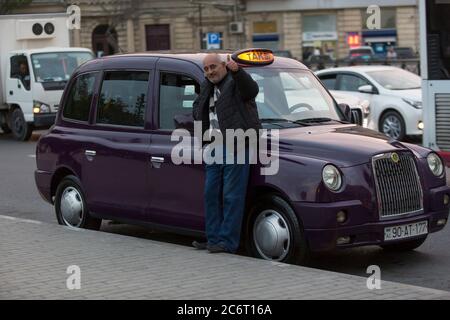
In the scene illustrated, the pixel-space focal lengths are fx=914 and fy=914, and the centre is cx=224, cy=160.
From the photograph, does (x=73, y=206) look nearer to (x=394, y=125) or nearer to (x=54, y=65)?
(x=394, y=125)

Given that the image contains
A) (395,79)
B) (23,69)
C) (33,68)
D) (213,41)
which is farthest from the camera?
(213,41)

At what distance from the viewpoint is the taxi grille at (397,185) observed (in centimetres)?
750

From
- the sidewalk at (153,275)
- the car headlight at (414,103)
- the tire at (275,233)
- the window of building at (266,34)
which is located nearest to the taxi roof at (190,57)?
the tire at (275,233)

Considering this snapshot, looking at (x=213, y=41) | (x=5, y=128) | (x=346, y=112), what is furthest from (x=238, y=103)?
(x=213, y=41)

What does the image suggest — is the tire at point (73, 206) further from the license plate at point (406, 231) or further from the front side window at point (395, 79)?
the front side window at point (395, 79)

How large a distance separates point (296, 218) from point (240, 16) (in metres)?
55.8

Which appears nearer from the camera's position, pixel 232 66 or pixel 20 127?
pixel 232 66

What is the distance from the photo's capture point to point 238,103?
7707mm

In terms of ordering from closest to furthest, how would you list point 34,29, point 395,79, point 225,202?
point 225,202 < point 395,79 < point 34,29

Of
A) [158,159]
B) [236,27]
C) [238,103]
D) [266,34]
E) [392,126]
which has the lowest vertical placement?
[392,126]

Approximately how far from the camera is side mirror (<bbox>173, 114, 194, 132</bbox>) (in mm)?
8156

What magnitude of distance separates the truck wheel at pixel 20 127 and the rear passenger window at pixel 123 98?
14485 millimetres

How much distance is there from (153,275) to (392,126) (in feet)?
41.4
